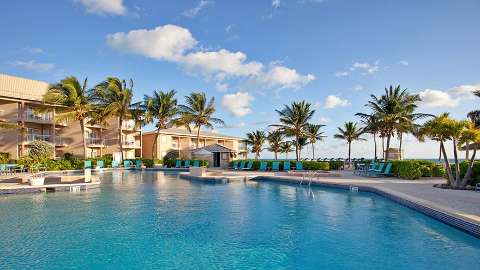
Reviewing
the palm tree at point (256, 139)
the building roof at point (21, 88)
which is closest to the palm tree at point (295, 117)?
the palm tree at point (256, 139)

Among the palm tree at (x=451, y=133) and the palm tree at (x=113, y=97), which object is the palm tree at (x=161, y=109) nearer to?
the palm tree at (x=113, y=97)

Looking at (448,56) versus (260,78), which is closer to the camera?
(448,56)

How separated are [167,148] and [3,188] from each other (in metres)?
30.4

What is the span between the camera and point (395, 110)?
94.4 ft

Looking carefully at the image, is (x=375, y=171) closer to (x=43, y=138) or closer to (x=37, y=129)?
(x=43, y=138)

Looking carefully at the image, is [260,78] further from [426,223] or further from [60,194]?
[426,223]

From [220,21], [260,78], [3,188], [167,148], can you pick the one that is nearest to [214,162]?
[167,148]

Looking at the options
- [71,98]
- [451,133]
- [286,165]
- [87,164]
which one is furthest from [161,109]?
[451,133]

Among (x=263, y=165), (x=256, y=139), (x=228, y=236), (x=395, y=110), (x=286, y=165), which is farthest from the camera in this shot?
(x=256, y=139)

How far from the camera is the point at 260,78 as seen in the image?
23000mm

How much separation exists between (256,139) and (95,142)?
85.5ft

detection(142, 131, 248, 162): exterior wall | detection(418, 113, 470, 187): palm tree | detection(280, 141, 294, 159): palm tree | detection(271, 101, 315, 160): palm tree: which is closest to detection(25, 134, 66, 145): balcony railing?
detection(142, 131, 248, 162): exterior wall

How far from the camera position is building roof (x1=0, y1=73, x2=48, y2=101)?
96.2 feet

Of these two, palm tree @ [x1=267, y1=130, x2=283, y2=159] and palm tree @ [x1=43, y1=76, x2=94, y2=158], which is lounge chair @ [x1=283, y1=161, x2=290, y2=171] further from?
palm tree @ [x1=267, y1=130, x2=283, y2=159]
